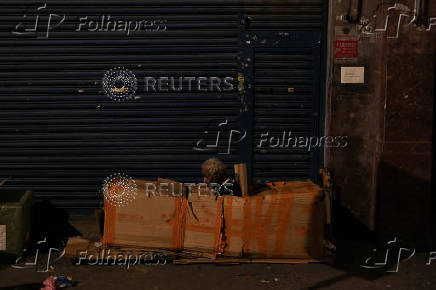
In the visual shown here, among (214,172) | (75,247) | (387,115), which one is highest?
(387,115)

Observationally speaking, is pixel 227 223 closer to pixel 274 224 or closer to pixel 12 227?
pixel 274 224

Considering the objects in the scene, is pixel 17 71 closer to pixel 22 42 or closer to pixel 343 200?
pixel 22 42

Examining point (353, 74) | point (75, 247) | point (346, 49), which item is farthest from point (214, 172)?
point (346, 49)

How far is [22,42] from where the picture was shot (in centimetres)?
879

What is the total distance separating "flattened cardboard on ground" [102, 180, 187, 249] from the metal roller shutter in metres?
1.22

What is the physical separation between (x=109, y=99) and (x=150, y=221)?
2.03 meters

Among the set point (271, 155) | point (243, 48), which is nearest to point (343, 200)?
point (271, 155)

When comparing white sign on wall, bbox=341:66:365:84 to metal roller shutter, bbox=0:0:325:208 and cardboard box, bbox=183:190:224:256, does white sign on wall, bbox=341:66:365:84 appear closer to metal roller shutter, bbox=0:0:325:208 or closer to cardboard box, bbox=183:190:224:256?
metal roller shutter, bbox=0:0:325:208

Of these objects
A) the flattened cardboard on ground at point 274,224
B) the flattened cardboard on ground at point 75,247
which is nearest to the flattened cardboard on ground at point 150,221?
the flattened cardboard on ground at point 75,247

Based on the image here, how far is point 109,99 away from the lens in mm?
8922

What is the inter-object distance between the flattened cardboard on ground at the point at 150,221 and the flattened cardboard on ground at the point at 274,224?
609 millimetres

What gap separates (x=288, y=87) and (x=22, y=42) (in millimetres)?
3773

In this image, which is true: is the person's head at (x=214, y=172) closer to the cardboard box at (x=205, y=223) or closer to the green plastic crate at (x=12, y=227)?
the cardboard box at (x=205, y=223)

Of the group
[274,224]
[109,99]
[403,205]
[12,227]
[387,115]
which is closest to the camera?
[274,224]
